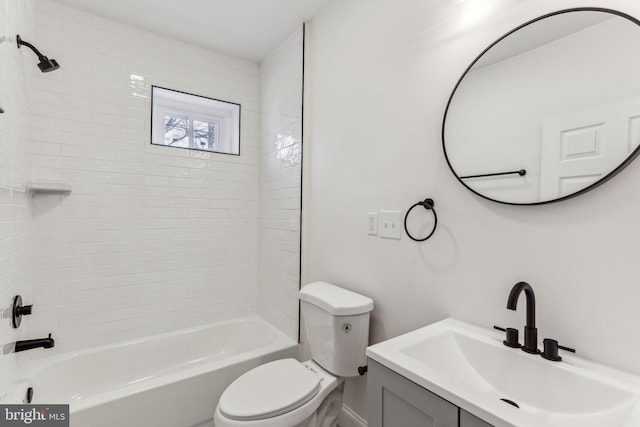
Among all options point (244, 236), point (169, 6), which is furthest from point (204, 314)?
point (169, 6)

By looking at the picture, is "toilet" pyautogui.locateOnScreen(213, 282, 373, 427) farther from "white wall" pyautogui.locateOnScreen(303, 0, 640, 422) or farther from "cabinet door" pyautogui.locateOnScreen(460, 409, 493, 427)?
"cabinet door" pyautogui.locateOnScreen(460, 409, 493, 427)

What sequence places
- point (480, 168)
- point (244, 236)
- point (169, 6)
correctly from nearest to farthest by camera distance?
point (480, 168) → point (169, 6) → point (244, 236)

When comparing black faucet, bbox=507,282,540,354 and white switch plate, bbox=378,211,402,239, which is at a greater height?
white switch plate, bbox=378,211,402,239

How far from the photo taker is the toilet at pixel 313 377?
4.11 ft

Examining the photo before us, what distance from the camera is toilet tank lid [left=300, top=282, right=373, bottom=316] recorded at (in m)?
1.44

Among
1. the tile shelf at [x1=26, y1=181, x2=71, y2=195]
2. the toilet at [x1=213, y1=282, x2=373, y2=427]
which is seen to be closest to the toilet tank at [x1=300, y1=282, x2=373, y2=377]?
the toilet at [x1=213, y1=282, x2=373, y2=427]

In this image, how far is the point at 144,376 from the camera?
2.12 metres

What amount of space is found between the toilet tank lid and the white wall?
0.09m

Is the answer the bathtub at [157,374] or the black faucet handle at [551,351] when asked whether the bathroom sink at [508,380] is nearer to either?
the black faucet handle at [551,351]

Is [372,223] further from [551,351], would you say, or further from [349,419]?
[349,419]

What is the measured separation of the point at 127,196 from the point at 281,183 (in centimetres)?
111

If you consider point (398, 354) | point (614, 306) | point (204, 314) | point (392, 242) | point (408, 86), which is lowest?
point (204, 314)

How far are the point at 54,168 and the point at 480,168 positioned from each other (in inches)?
95.7

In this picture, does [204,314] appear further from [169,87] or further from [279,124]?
[169,87]
